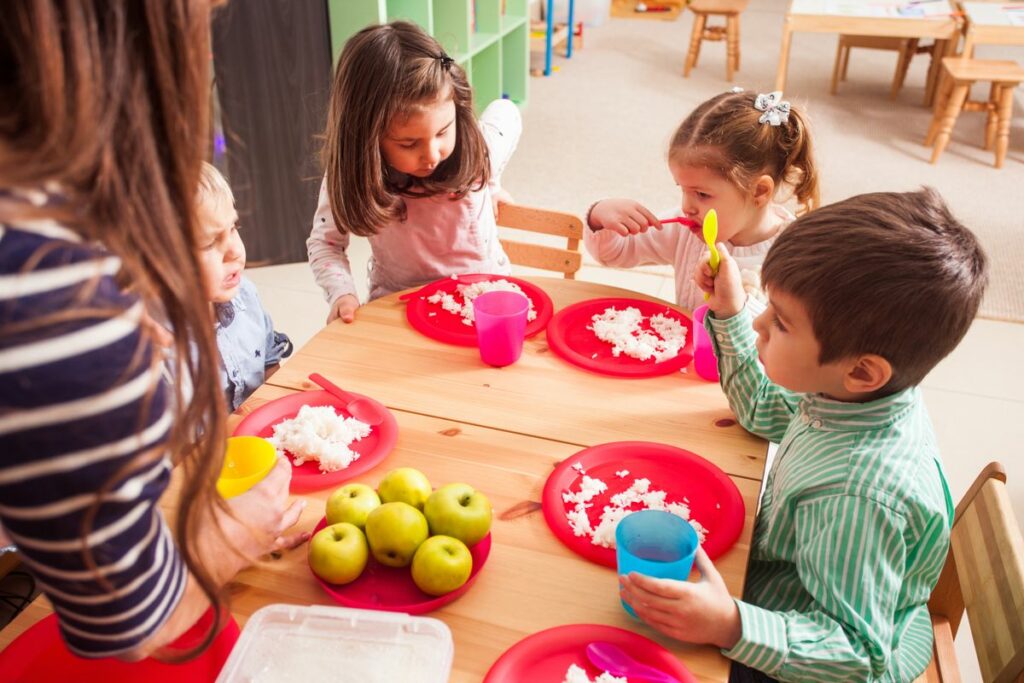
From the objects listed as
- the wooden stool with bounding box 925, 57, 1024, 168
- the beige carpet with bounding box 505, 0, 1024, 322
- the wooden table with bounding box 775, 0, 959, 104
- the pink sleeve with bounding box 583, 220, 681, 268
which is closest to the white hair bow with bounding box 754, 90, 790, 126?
the pink sleeve with bounding box 583, 220, 681, 268

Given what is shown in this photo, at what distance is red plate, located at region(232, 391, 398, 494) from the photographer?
1172mm

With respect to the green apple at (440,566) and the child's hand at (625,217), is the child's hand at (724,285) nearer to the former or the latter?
the child's hand at (625,217)

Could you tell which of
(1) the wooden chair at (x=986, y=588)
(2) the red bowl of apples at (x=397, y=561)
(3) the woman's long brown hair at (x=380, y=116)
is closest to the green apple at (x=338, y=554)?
(2) the red bowl of apples at (x=397, y=561)

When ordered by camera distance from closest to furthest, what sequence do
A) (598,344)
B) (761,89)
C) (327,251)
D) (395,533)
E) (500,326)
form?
(395,533), (500,326), (598,344), (327,251), (761,89)

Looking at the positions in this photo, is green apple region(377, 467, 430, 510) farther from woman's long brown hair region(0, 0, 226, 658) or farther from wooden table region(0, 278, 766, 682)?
woman's long brown hair region(0, 0, 226, 658)

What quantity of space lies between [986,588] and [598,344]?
727mm

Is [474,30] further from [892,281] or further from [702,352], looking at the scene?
[892,281]

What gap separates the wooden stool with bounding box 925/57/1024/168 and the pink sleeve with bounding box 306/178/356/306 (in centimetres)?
367

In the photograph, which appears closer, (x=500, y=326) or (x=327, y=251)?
(x=500, y=326)

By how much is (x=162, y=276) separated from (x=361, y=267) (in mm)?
2867

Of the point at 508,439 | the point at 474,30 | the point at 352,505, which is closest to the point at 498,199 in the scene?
the point at 508,439

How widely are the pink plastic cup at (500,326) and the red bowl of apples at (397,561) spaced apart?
43 centimetres

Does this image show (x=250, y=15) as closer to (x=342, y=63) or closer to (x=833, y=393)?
(x=342, y=63)

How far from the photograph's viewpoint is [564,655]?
92 centimetres
